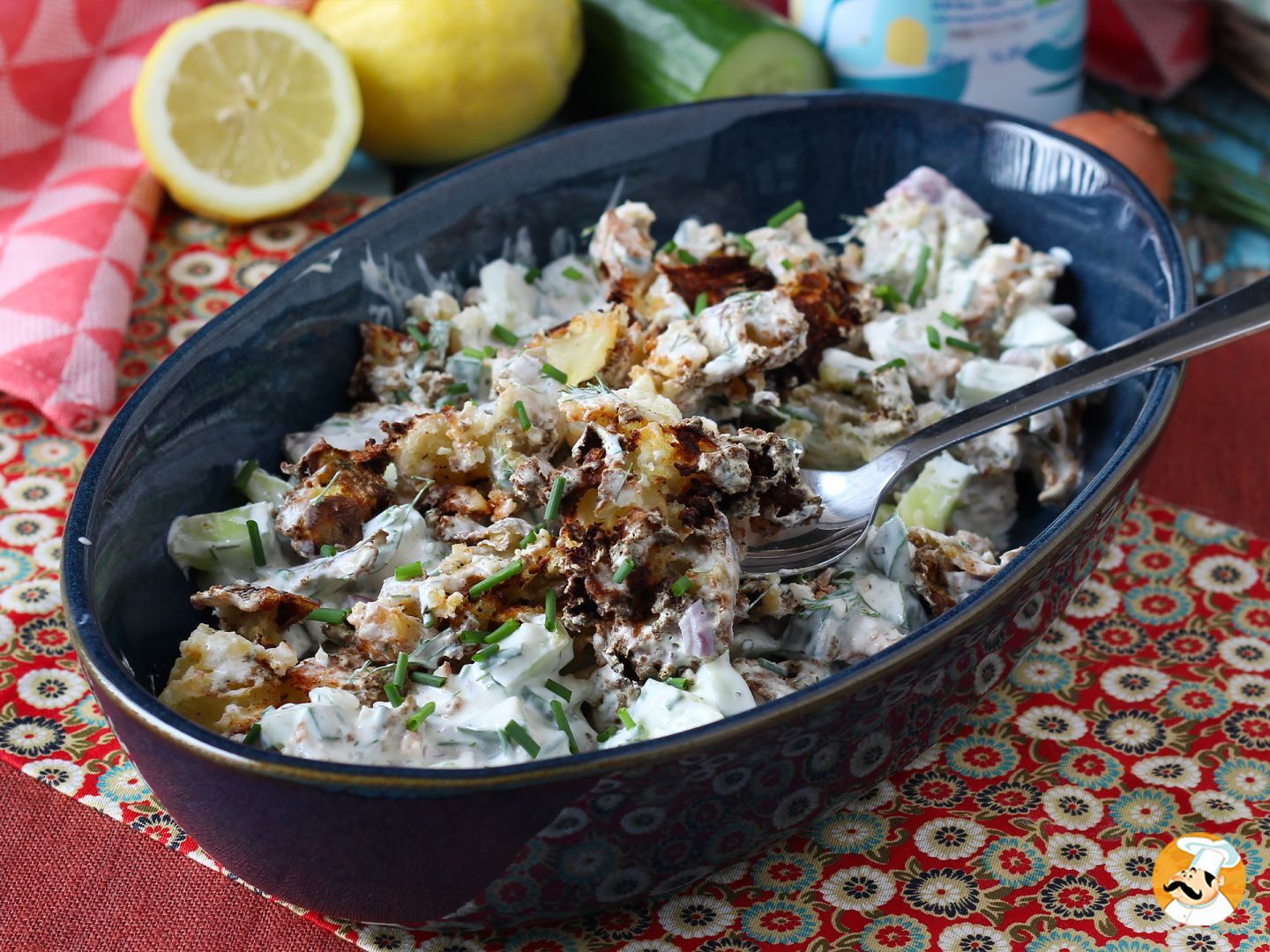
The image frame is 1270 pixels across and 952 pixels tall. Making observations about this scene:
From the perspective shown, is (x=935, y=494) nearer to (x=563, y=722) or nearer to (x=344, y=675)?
(x=563, y=722)

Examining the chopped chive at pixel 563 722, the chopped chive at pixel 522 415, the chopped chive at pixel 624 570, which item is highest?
the chopped chive at pixel 624 570

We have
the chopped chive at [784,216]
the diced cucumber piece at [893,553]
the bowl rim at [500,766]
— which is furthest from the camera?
the chopped chive at [784,216]

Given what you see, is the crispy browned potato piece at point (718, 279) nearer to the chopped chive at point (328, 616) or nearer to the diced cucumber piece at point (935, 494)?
the diced cucumber piece at point (935, 494)

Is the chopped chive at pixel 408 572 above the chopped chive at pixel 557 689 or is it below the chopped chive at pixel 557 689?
above

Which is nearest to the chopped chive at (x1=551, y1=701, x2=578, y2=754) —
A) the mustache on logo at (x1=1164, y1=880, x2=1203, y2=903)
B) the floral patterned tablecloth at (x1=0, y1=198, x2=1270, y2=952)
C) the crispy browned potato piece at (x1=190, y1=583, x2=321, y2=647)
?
the floral patterned tablecloth at (x1=0, y1=198, x2=1270, y2=952)

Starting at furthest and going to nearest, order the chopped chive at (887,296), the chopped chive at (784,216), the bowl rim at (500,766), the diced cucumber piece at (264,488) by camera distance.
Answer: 1. the chopped chive at (784,216)
2. the chopped chive at (887,296)
3. the diced cucumber piece at (264,488)
4. the bowl rim at (500,766)

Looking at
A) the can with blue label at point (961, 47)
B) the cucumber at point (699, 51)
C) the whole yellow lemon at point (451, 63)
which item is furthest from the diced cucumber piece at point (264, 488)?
the can with blue label at point (961, 47)

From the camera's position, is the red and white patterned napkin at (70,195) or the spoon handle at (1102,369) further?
the red and white patterned napkin at (70,195)
